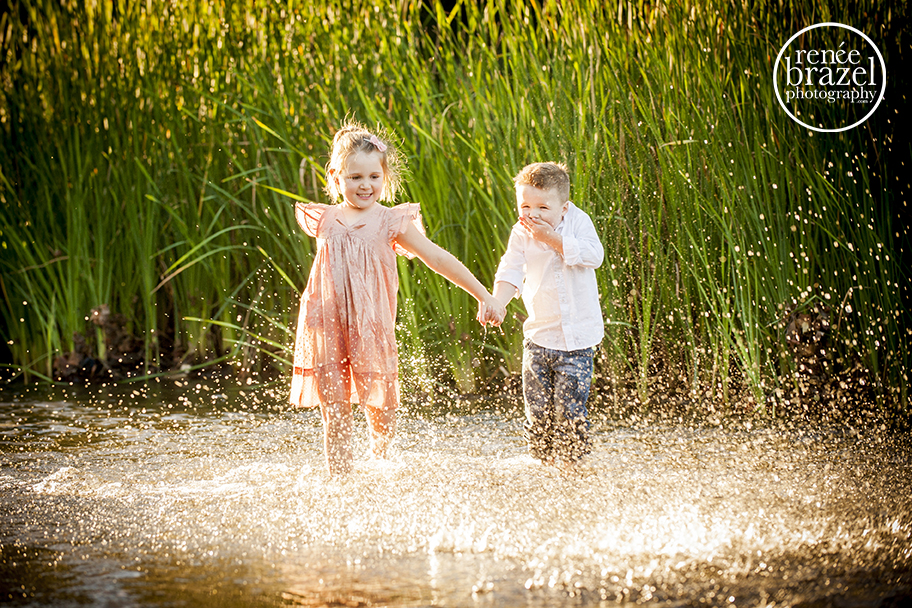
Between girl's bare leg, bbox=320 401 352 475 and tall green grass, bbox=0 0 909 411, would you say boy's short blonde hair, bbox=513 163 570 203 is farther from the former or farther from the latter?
girl's bare leg, bbox=320 401 352 475

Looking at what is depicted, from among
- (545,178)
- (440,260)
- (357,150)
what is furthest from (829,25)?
(357,150)

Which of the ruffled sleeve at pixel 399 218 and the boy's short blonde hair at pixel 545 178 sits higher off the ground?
the boy's short blonde hair at pixel 545 178

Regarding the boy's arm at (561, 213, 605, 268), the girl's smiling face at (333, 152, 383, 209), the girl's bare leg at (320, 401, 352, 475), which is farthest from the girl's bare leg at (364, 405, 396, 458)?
the boy's arm at (561, 213, 605, 268)

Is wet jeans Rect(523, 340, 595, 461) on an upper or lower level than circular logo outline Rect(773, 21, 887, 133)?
lower

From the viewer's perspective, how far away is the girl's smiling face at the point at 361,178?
335cm

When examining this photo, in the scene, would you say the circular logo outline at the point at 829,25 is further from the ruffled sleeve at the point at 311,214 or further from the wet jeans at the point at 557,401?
the ruffled sleeve at the point at 311,214

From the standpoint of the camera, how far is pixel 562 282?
11.2 feet

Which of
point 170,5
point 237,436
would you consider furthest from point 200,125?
point 237,436

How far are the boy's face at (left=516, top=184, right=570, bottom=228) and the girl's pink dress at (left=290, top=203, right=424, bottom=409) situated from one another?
14.8 inches

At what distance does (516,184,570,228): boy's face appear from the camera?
339 cm

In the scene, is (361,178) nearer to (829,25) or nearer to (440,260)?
(440,260)

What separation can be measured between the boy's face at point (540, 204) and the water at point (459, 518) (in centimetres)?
85

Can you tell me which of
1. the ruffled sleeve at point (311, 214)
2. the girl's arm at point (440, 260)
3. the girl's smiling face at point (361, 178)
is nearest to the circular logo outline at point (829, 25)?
the girl's arm at point (440, 260)

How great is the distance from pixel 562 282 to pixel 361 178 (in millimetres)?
770
